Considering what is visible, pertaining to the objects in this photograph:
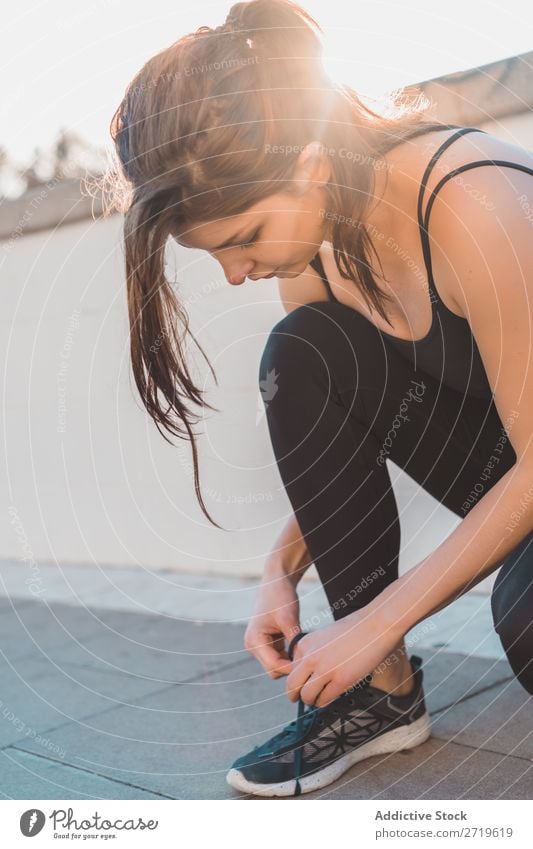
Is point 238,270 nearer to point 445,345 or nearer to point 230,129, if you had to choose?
point 230,129

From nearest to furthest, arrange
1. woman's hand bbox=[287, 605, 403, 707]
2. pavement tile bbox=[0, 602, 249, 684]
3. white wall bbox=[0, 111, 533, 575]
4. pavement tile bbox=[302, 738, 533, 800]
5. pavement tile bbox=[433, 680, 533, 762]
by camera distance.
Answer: woman's hand bbox=[287, 605, 403, 707], pavement tile bbox=[302, 738, 533, 800], pavement tile bbox=[433, 680, 533, 762], pavement tile bbox=[0, 602, 249, 684], white wall bbox=[0, 111, 533, 575]

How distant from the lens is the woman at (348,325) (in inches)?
32.6

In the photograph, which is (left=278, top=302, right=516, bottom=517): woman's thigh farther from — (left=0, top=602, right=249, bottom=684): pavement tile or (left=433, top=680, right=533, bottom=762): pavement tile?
(left=0, top=602, right=249, bottom=684): pavement tile

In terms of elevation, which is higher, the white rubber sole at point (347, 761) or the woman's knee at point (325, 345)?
the woman's knee at point (325, 345)

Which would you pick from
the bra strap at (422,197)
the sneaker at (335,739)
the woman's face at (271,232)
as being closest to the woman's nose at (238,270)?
the woman's face at (271,232)

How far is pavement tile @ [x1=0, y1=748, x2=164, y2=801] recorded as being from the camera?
103cm

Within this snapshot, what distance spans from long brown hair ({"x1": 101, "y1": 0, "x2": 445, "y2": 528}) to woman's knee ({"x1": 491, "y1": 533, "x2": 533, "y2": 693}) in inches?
15.3

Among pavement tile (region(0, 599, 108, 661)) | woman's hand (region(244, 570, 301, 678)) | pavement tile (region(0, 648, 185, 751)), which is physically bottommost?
pavement tile (region(0, 648, 185, 751))

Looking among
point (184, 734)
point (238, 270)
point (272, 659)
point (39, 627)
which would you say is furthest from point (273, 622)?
point (39, 627)

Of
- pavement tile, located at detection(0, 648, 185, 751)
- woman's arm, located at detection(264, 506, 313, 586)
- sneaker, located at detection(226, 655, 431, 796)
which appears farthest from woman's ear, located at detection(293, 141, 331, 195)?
pavement tile, located at detection(0, 648, 185, 751)

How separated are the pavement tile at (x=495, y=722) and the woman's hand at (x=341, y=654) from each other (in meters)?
0.30

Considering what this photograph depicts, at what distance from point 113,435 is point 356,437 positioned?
1.46 m

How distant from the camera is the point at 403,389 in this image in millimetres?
1073

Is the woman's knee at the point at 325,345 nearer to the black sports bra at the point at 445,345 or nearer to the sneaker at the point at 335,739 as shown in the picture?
the black sports bra at the point at 445,345
